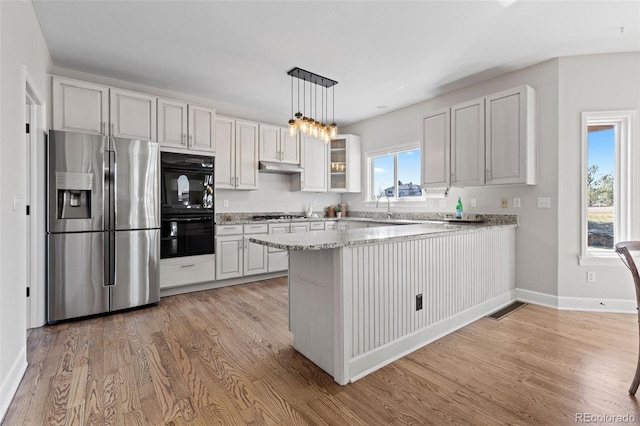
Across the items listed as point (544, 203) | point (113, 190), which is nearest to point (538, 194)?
point (544, 203)

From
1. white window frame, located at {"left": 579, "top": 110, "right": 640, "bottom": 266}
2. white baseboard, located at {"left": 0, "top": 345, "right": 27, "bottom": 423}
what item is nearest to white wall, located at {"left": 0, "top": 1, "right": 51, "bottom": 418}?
white baseboard, located at {"left": 0, "top": 345, "right": 27, "bottom": 423}

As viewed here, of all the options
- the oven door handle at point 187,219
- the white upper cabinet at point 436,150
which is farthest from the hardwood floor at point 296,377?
the white upper cabinet at point 436,150

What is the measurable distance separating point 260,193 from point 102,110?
2.36m

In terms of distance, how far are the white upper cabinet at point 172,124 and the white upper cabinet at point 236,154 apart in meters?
0.51

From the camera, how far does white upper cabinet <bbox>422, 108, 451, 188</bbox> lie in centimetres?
385

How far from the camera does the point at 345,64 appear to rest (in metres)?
3.45

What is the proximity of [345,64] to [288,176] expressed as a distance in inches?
94.6

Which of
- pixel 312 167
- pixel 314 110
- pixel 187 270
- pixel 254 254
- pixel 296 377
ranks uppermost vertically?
pixel 314 110

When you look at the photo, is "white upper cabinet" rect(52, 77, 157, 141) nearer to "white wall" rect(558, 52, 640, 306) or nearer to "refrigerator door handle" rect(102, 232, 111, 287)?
"refrigerator door handle" rect(102, 232, 111, 287)

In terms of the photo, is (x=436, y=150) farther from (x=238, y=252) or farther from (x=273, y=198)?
(x=238, y=252)

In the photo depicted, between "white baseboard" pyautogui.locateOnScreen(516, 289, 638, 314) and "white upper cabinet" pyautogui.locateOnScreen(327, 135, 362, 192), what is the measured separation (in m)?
3.21

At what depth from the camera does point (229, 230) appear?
4.30 meters

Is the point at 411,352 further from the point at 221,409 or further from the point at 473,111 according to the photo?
the point at 473,111

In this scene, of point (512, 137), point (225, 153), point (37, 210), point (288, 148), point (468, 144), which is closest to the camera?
point (37, 210)
